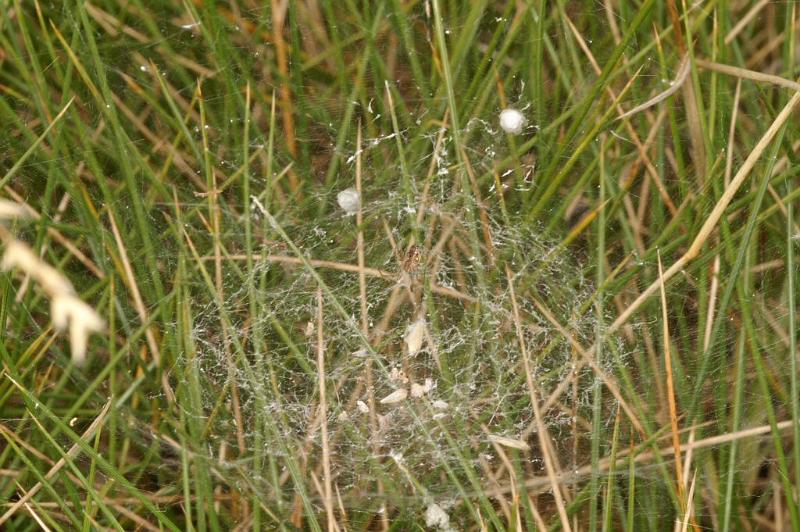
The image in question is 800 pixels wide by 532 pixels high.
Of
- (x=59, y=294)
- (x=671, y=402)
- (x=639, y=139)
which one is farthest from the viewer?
(x=639, y=139)

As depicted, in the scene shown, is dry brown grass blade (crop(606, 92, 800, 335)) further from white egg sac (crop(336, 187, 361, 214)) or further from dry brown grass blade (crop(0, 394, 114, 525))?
dry brown grass blade (crop(0, 394, 114, 525))

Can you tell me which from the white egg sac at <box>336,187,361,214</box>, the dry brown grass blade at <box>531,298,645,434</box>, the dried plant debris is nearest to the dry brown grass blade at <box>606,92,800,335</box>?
the dry brown grass blade at <box>531,298,645,434</box>

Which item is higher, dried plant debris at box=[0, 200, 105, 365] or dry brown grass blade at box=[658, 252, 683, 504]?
dried plant debris at box=[0, 200, 105, 365]

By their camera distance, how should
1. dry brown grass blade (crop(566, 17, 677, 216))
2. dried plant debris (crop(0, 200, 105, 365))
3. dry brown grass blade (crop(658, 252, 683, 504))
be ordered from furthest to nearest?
dry brown grass blade (crop(566, 17, 677, 216)) → dry brown grass blade (crop(658, 252, 683, 504)) → dried plant debris (crop(0, 200, 105, 365))

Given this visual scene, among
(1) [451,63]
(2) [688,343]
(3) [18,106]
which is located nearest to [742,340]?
(2) [688,343]

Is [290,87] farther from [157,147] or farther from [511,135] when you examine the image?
[511,135]

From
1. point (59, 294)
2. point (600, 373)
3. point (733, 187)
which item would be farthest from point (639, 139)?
point (59, 294)

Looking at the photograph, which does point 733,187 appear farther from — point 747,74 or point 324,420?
point 324,420
